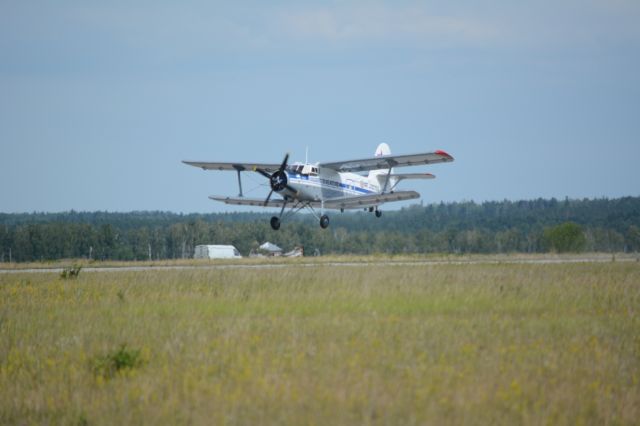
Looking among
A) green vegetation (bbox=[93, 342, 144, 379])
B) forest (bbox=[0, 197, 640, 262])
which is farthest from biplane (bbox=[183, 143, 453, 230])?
forest (bbox=[0, 197, 640, 262])

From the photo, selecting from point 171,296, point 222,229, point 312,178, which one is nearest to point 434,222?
point 222,229

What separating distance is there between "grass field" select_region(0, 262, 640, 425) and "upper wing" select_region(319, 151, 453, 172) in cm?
2213

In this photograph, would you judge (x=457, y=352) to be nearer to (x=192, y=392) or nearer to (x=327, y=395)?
(x=327, y=395)

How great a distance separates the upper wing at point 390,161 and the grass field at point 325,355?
22.1 meters

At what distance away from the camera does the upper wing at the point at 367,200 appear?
165ft

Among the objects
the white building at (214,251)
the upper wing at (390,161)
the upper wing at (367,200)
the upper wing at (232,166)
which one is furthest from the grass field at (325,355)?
the white building at (214,251)

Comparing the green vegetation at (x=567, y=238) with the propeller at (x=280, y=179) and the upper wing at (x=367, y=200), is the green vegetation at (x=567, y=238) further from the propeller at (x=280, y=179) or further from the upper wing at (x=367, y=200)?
the propeller at (x=280, y=179)

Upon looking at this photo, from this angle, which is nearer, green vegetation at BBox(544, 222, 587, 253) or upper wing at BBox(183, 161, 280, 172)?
upper wing at BBox(183, 161, 280, 172)

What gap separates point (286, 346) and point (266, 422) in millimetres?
3951

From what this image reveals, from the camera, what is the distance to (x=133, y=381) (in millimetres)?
13508

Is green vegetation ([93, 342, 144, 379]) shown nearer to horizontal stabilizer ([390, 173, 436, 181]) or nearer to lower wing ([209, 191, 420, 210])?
lower wing ([209, 191, 420, 210])

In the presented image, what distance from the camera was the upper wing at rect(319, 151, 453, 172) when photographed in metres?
45.7

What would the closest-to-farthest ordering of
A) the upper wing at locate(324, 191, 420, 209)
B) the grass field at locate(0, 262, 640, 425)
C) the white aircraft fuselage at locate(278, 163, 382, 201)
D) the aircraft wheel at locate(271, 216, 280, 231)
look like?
the grass field at locate(0, 262, 640, 425)
the aircraft wheel at locate(271, 216, 280, 231)
the white aircraft fuselage at locate(278, 163, 382, 201)
the upper wing at locate(324, 191, 420, 209)

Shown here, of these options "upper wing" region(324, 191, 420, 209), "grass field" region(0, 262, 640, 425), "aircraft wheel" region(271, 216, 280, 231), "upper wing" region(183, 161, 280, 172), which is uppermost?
"upper wing" region(183, 161, 280, 172)
